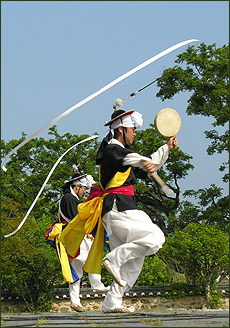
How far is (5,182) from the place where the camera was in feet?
71.0

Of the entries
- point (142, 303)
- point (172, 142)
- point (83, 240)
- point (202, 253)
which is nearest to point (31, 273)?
point (142, 303)

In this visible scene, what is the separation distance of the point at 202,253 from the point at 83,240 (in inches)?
135

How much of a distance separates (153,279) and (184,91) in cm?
784

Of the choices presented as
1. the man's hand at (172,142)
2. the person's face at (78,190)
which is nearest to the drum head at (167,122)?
the man's hand at (172,142)

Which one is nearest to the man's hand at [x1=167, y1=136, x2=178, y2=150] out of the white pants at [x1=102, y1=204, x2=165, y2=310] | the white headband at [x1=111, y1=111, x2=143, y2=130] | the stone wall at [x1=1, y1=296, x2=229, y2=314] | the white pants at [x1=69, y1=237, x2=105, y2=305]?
the white headband at [x1=111, y1=111, x2=143, y2=130]

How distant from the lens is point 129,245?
218 inches

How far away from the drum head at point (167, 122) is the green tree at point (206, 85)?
1168 centimetres

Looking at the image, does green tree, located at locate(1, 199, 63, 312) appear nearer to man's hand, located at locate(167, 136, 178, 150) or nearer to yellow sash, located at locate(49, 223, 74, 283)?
yellow sash, located at locate(49, 223, 74, 283)

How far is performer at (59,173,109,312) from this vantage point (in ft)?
26.2

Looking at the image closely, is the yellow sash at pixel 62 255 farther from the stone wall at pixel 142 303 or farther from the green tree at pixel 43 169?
the green tree at pixel 43 169

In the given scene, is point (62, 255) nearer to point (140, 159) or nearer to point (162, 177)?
point (140, 159)

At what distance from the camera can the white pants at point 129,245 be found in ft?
18.0

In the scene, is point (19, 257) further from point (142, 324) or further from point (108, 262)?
point (142, 324)

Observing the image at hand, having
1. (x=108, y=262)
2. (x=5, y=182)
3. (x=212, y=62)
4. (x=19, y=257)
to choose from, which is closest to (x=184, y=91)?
(x=212, y=62)
